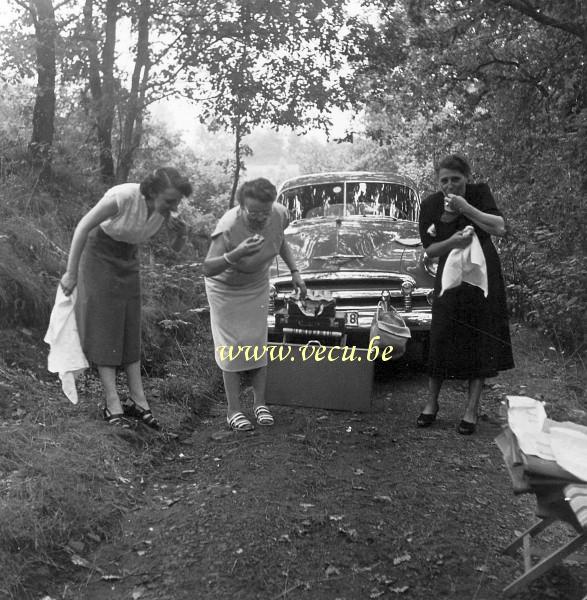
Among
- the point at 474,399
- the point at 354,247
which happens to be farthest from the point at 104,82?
the point at 474,399

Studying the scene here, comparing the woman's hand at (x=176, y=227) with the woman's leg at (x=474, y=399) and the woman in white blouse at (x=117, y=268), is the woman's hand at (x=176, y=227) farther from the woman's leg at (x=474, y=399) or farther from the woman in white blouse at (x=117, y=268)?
the woman's leg at (x=474, y=399)

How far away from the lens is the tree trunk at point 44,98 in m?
9.06

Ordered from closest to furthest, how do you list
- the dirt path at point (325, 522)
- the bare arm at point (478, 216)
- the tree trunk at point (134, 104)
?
1. the dirt path at point (325, 522)
2. the bare arm at point (478, 216)
3. the tree trunk at point (134, 104)

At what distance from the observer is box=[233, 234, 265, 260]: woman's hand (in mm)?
4836

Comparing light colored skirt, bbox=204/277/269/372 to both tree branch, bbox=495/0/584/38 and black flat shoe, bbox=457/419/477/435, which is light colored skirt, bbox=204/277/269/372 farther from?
tree branch, bbox=495/0/584/38

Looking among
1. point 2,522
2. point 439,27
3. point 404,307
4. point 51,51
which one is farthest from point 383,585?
point 439,27

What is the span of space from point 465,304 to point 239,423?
5.81ft

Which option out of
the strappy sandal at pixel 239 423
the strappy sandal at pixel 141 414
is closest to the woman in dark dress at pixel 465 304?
the strappy sandal at pixel 239 423

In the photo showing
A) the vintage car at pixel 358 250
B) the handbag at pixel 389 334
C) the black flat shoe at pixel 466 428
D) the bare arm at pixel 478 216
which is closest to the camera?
the bare arm at pixel 478 216

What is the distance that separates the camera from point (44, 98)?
909 centimetres

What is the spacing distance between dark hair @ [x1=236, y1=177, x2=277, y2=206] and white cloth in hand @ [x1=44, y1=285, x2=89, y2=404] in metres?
1.30

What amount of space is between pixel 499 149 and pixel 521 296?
3398 millimetres

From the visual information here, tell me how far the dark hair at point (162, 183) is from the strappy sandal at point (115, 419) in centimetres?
149

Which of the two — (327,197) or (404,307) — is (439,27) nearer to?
(327,197)
